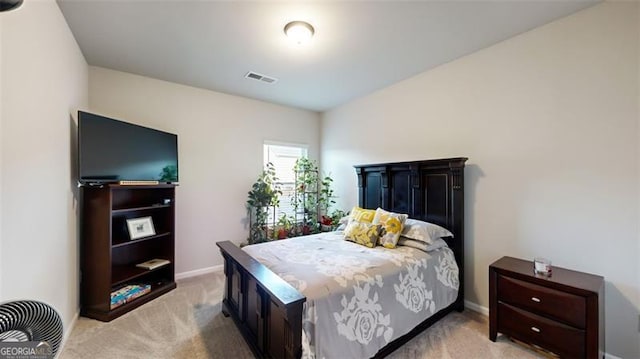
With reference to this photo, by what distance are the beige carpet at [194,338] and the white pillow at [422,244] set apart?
2.28 feet

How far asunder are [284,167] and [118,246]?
2.59 m

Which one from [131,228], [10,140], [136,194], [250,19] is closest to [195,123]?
[136,194]

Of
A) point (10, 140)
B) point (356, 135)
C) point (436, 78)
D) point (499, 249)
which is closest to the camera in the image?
point (10, 140)

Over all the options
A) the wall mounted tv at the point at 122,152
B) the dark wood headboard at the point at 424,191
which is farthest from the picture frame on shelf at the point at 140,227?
the dark wood headboard at the point at 424,191

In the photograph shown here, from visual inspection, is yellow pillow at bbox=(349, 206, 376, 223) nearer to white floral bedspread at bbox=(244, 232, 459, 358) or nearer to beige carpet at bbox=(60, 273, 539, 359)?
white floral bedspread at bbox=(244, 232, 459, 358)

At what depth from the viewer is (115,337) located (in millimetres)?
2234

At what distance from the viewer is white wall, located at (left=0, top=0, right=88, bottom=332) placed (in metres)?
1.43

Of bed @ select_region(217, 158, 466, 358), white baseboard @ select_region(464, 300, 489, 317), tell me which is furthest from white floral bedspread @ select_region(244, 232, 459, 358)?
white baseboard @ select_region(464, 300, 489, 317)

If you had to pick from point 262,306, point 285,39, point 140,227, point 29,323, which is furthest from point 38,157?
point 285,39

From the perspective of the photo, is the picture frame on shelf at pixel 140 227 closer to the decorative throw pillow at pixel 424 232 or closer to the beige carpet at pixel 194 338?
the beige carpet at pixel 194 338

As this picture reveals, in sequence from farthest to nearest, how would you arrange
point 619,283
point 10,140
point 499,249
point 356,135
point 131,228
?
Result: point 356,135
point 131,228
point 499,249
point 619,283
point 10,140

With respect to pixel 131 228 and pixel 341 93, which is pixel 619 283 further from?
pixel 131 228

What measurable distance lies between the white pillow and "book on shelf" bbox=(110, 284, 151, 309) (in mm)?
2804

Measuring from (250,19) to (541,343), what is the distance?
338cm
